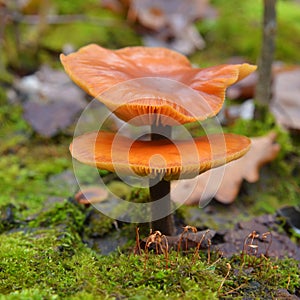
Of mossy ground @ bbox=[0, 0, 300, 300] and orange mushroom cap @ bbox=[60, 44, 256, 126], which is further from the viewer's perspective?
orange mushroom cap @ bbox=[60, 44, 256, 126]

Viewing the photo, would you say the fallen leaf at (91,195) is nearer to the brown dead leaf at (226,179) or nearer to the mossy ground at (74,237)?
the mossy ground at (74,237)

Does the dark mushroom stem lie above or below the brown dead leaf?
above

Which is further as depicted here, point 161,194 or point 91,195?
point 91,195

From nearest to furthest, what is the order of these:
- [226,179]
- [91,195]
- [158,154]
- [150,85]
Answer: [158,154] < [150,85] < [91,195] < [226,179]

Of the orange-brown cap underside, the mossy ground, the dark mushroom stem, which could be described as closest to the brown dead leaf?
the mossy ground

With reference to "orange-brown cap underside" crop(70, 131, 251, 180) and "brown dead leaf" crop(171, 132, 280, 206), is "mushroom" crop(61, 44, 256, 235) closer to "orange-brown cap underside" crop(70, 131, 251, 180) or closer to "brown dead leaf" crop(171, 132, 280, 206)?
"orange-brown cap underside" crop(70, 131, 251, 180)

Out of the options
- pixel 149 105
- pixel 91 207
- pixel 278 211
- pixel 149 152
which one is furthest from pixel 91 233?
pixel 278 211

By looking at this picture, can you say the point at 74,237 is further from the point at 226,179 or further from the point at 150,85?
the point at 226,179

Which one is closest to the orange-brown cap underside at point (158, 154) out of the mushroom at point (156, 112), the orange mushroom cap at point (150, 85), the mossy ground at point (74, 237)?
the mushroom at point (156, 112)

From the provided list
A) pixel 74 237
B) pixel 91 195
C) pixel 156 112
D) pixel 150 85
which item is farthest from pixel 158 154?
pixel 91 195
